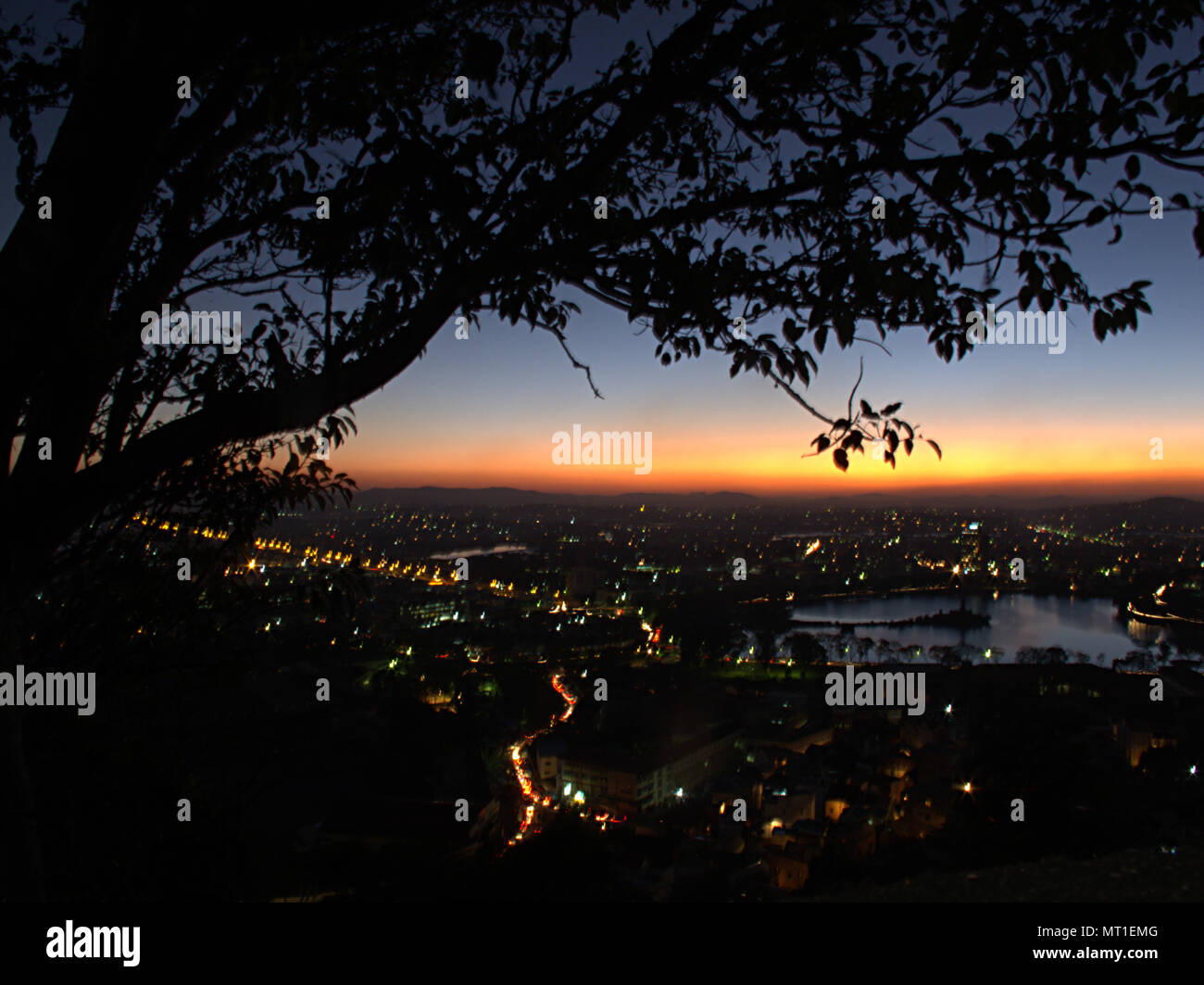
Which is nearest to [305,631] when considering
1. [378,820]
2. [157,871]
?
[378,820]

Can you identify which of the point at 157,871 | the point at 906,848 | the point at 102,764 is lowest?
the point at 906,848

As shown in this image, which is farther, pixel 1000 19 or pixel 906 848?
pixel 906 848

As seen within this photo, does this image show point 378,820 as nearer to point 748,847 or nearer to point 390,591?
point 748,847

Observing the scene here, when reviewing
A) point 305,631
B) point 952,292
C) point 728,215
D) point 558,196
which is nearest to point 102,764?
point 558,196

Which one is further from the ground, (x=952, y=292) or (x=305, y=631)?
(x=952, y=292)
